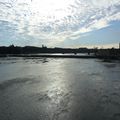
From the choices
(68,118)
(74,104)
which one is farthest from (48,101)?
(68,118)

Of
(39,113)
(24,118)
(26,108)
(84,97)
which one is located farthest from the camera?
(84,97)

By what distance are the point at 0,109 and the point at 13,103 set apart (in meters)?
1.46

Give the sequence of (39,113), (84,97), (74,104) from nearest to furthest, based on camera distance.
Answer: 1. (39,113)
2. (74,104)
3. (84,97)

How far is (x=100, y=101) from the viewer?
51.2ft

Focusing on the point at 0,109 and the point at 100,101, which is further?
the point at 100,101

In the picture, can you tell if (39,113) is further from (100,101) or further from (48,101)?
(100,101)

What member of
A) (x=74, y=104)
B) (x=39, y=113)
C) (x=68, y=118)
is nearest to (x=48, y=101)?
(x=74, y=104)

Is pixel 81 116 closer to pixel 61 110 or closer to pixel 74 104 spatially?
pixel 61 110

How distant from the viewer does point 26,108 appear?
13875 millimetres

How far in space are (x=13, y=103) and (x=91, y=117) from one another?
5.29m

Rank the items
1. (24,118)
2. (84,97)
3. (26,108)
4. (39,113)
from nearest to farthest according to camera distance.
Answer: (24,118)
(39,113)
(26,108)
(84,97)

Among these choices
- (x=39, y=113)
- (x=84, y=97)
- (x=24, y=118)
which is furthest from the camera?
(x=84, y=97)

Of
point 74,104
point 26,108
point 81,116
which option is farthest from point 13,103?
point 81,116

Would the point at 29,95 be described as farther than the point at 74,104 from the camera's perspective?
Yes
